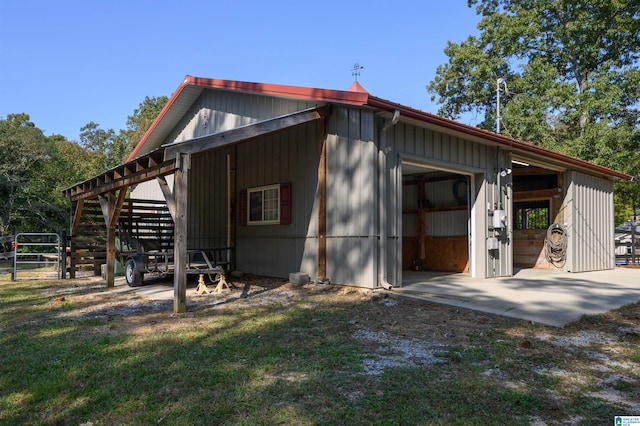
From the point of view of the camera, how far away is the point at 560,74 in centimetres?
2319

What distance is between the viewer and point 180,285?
237 inches

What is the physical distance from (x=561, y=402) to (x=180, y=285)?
15.4 ft

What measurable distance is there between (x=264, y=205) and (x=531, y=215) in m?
9.08

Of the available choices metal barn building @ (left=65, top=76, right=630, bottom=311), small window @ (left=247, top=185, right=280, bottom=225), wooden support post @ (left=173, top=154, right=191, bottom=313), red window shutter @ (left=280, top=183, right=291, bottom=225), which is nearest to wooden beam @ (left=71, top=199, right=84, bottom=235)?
metal barn building @ (left=65, top=76, right=630, bottom=311)

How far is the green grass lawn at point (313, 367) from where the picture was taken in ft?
9.32

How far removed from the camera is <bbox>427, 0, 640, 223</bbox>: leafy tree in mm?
19000

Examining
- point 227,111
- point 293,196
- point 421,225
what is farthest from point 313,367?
point 421,225

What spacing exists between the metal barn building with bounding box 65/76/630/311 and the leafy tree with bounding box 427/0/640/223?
6180 millimetres

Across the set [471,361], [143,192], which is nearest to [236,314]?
[471,361]

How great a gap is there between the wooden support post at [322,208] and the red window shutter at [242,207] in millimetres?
2985

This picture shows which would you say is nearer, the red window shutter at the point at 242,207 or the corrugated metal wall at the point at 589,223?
the red window shutter at the point at 242,207

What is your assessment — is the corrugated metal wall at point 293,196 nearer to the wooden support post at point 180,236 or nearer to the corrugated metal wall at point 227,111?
the corrugated metal wall at point 227,111

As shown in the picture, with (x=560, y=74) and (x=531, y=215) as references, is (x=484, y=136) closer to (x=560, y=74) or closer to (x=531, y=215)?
(x=531, y=215)

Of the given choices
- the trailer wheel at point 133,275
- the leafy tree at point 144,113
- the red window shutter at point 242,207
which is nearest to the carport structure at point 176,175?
the trailer wheel at point 133,275
